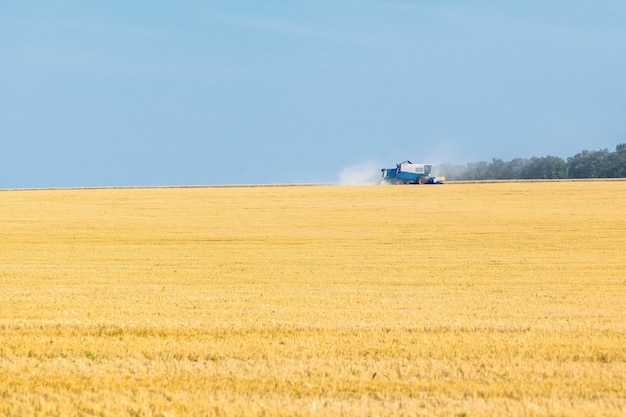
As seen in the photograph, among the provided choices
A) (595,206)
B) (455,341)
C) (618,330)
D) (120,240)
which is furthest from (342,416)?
(595,206)

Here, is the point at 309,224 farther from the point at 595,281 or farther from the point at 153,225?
the point at 595,281

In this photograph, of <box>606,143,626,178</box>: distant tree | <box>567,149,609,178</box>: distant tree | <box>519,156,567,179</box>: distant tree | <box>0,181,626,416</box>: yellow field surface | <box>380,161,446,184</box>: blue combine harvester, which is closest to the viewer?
<box>0,181,626,416</box>: yellow field surface

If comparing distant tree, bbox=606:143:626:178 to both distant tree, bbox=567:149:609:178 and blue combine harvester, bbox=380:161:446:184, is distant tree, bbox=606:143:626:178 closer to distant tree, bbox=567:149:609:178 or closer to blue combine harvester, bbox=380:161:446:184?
distant tree, bbox=567:149:609:178

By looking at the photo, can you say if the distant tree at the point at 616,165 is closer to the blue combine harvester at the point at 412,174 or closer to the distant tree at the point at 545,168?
the distant tree at the point at 545,168

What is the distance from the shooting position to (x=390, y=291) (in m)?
21.3

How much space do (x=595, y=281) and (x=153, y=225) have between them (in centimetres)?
2973

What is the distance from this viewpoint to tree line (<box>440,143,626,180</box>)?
11550 centimetres

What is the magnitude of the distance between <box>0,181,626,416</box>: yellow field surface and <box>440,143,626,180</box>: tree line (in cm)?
7472

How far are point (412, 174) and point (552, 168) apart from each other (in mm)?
51792

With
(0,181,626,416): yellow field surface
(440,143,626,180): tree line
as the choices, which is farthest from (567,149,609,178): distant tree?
(0,181,626,416): yellow field surface

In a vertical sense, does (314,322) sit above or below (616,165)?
below

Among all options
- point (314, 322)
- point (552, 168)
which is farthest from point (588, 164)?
point (314, 322)

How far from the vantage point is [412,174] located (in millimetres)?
82125

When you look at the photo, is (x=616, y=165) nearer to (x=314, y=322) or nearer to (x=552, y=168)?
(x=552, y=168)
